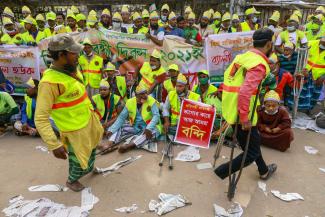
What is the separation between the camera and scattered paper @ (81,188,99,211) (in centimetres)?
360

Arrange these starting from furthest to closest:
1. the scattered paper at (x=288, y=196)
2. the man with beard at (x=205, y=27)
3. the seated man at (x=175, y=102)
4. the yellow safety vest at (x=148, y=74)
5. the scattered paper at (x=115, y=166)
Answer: the man with beard at (x=205, y=27) → the yellow safety vest at (x=148, y=74) → the seated man at (x=175, y=102) → the scattered paper at (x=115, y=166) → the scattered paper at (x=288, y=196)

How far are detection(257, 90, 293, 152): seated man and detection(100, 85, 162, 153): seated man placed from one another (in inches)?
70.1

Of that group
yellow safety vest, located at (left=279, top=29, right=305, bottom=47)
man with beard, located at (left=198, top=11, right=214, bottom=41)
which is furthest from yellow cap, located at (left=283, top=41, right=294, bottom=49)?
man with beard, located at (left=198, top=11, right=214, bottom=41)

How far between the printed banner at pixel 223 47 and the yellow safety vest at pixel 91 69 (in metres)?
2.32

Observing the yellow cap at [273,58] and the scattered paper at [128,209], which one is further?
the yellow cap at [273,58]

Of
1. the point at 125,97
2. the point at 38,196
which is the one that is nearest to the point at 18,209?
the point at 38,196

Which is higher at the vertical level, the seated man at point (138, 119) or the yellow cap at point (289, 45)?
the yellow cap at point (289, 45)

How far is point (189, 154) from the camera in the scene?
4.94 m

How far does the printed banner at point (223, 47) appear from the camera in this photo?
6.65 metres

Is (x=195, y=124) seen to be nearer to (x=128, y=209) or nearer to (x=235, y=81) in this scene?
(x=235, y=81)

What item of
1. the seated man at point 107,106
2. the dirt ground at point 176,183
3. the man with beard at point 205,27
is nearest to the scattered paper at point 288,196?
the dirt ground at point 176,183

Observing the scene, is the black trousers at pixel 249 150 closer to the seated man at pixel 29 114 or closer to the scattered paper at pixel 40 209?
the scattered paper at pixel 40 209

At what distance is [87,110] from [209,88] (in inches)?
106

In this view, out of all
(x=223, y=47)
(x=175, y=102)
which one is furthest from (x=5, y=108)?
(x=223, y=47)
